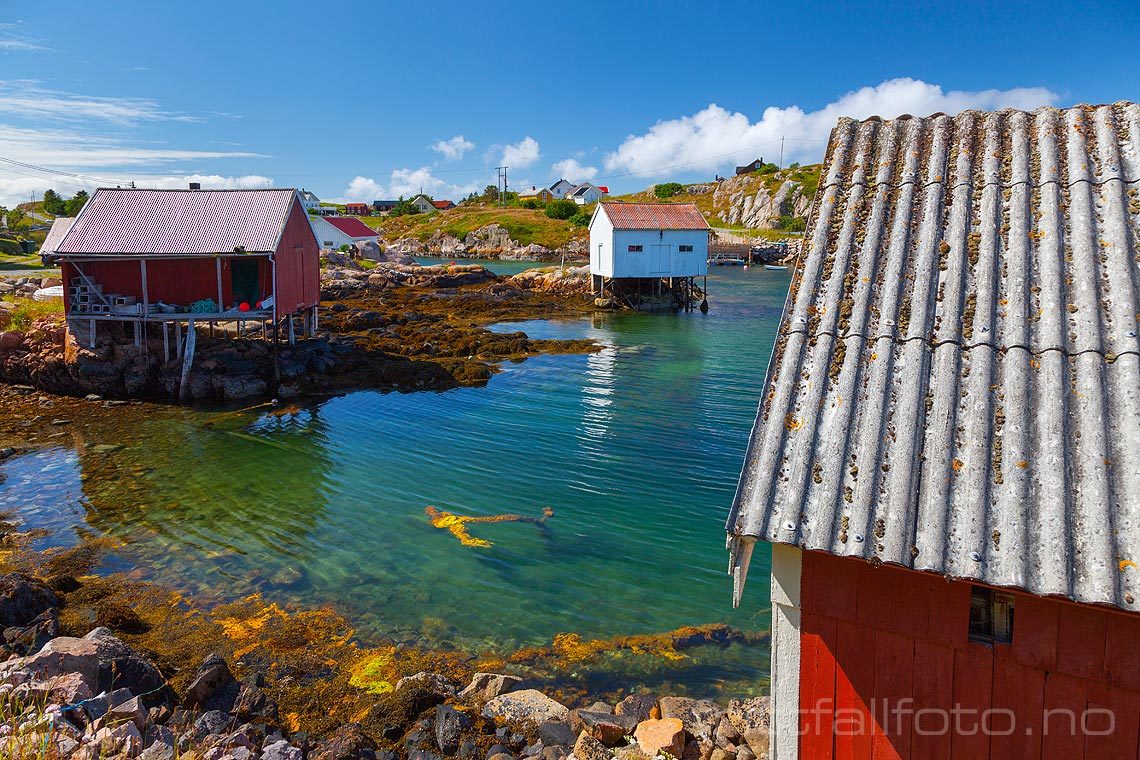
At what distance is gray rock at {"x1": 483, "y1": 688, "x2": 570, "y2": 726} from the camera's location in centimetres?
920

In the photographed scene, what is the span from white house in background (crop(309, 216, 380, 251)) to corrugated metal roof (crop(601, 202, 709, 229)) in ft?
129

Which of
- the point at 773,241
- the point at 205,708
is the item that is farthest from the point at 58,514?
the point at 773,241

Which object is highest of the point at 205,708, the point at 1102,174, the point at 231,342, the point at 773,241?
the point at 773,241

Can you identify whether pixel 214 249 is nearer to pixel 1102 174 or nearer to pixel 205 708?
pixel 205 708

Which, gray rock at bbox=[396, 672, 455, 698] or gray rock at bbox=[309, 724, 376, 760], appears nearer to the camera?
gray rock at bbox=[309, 724, 376, 760]

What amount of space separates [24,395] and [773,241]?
9359 cm

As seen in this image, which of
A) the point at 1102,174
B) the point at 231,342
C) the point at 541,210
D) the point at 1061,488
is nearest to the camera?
the point at 1061,488

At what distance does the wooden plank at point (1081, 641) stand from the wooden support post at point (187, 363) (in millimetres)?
28194

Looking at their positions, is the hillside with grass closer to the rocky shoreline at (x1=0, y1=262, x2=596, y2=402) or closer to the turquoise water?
the rocky shoreline at (x1=0, y1=262, x2=596, y2=402)

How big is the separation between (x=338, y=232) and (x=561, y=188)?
299 ft

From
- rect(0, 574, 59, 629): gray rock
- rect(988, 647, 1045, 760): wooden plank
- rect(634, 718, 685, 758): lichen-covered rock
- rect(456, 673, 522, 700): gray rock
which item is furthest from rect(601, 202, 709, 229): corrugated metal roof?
rect(988, 647, 1045, 760): wooden plank

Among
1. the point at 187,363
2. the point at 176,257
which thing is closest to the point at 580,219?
the point at 176,257

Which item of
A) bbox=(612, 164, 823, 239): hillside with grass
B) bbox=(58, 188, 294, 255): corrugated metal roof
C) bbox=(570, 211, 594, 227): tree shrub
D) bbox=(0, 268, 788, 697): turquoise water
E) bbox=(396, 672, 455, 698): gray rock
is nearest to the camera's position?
bbox=(396, 672, 455, 698): gray rock

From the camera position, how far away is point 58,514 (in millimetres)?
16547
